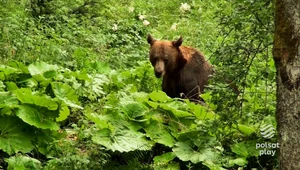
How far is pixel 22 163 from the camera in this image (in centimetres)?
577

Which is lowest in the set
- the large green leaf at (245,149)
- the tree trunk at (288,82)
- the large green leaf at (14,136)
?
the large green leaf at (14,136)

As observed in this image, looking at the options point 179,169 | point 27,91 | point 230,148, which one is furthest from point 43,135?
point 230,148

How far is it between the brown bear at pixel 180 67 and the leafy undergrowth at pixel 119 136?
2.07m

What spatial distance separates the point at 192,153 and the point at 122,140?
2.35 feet

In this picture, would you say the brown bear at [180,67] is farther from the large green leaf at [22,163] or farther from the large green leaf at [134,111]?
the large green leaf at [22,163]

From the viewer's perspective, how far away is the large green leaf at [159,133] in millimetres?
6152

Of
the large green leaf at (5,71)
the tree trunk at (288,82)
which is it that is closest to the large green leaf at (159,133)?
the large green leaf at (5,71)

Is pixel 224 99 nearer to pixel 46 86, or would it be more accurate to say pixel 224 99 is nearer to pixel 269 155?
pixel 269 155

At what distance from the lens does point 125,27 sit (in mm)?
12695

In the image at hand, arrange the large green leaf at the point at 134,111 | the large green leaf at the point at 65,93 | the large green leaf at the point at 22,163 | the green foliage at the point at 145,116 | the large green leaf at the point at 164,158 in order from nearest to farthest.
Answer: the green foliage at the point at 145,116
the large green leaf at the point at 22,163
the large green leaf at the point at 164,158
the large green leaf at the point at 134,111
the large green leaf at the point at 65,93

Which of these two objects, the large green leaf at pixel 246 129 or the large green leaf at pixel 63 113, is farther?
the large green leaf at pixel 63 113

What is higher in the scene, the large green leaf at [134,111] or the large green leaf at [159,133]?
the large green leaf at [134,111]

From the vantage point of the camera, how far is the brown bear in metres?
8.74

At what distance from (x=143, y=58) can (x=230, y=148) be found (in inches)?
171
